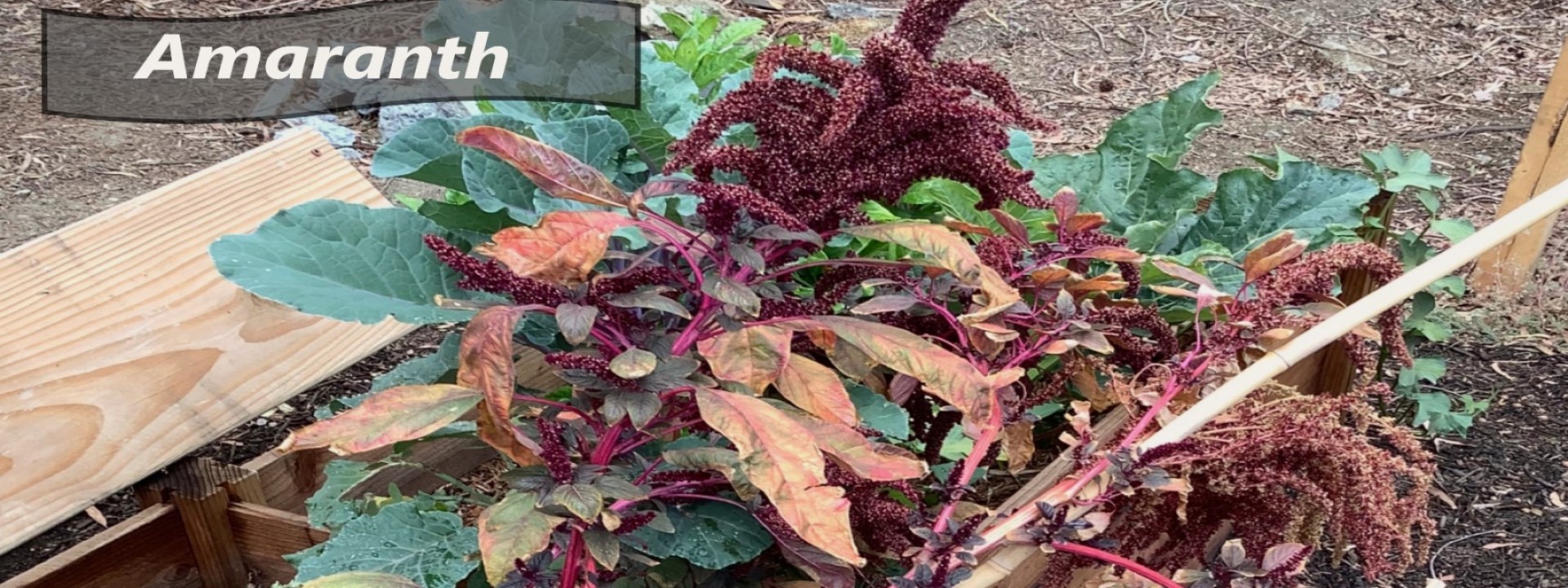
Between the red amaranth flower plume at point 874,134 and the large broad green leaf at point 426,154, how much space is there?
45 cm

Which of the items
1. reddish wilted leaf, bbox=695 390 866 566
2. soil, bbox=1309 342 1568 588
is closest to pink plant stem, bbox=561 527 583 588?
reddish wilted leaf, bbox=695 390 866 566

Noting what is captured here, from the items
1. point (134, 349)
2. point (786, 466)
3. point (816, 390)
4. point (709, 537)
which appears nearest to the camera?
point (786, 466)

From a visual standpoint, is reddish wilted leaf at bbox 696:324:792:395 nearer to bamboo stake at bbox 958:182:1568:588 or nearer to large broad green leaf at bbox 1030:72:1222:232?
bamboo stake at bbox 958:182:1568:588

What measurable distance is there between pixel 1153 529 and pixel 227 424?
42.3 inches

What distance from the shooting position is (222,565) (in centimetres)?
165

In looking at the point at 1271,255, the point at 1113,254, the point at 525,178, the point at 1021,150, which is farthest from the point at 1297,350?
the point at 525,178

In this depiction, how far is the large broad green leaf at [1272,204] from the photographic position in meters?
1.83

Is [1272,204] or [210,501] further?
[1272,204]

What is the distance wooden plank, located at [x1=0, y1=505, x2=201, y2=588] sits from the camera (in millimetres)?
1520

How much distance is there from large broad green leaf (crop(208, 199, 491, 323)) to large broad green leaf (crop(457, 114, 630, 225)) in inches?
3.3

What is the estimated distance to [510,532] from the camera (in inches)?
36.9

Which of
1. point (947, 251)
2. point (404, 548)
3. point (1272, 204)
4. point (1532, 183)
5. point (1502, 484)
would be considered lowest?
point (1502, 484)

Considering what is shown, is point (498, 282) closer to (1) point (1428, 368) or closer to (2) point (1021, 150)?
(2) point (1021, 150)

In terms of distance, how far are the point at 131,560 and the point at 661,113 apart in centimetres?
89
